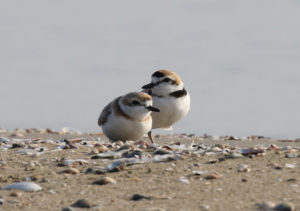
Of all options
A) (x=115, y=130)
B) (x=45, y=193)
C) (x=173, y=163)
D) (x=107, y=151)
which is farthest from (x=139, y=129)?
(x=45, y=193)

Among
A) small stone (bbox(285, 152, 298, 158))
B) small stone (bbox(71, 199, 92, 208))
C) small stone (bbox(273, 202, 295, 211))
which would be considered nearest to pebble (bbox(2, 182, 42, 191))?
small stone (bbox(71, 199, 92, 208))

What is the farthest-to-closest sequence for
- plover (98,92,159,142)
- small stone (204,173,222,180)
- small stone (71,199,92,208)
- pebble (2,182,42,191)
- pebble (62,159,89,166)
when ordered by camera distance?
plover (98,92,159,142) → pebble (62,159,89,166) → small stone (204,173,222,180) → pebble (2,182,42,191) → small stone (71,199,92,208)

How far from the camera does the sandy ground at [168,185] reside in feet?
15.7

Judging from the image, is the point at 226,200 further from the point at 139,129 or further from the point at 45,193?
the point at 139,129

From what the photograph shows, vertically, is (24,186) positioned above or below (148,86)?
below

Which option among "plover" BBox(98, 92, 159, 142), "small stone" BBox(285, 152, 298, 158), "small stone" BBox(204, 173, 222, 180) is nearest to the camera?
"small stone" BBox(204, 173, 222, 180)

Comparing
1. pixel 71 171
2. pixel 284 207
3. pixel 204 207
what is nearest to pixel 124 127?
pixel 71 171

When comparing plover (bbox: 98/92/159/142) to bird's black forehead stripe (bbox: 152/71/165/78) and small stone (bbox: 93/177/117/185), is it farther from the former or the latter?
small stone (bbox: 93/177/117/185)

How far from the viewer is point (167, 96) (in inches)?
372

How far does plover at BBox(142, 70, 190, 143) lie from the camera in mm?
9363

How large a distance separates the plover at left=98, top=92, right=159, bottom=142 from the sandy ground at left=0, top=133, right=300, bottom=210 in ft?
4.98

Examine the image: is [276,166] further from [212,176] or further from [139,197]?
[139,197]

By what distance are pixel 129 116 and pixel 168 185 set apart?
9.47 feet

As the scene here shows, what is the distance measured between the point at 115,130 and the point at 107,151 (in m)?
1.03
